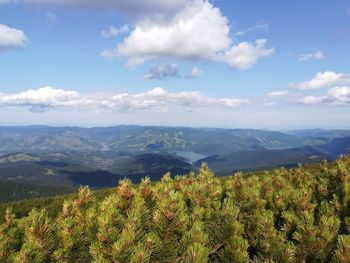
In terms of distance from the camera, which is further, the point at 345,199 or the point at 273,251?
the point at 345,199

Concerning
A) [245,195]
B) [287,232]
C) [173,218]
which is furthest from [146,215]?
[245,195]

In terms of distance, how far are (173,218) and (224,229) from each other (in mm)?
1204

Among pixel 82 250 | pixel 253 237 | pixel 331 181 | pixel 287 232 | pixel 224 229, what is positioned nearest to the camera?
pixel 82 250

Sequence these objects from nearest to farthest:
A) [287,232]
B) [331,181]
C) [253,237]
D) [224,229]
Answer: [224,229]
[287,232]
[253,237]
[331,181]

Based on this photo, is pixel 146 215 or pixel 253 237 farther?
pixel 253 237

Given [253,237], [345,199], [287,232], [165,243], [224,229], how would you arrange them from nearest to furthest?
1. [165,243]
2. [224,229]
3. [287,232]
4. [253,237]
5. [345,199]

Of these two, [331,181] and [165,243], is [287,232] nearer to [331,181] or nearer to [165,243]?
[165,243]

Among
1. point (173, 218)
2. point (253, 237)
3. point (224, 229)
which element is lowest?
point (253, 237)

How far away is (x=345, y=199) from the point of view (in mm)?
7617

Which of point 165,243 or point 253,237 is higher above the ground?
point 165,243

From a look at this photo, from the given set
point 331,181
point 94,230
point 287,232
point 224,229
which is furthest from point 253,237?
point 331,181

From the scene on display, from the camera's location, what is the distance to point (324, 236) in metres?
5.09

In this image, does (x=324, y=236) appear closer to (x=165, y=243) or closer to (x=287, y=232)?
(x=287, y=232)

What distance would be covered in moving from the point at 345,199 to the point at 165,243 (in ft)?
16.9
